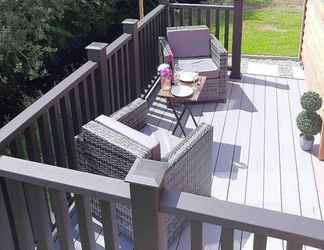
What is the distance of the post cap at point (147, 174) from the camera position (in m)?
1.51

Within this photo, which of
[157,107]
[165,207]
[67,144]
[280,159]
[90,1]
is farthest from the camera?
[90,1]

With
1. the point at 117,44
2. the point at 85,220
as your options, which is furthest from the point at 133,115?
the point at 85,220

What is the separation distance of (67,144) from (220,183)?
1300 mm

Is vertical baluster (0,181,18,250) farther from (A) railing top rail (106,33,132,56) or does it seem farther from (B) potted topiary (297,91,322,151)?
(B) potted topiary (297,91,322,151)

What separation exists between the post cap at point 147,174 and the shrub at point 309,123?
279 cm

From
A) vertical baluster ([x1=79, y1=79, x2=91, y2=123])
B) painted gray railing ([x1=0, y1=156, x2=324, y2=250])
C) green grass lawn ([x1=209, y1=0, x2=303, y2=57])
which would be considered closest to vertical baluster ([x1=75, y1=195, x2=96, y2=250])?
painted gray railing ([x1=0, y1=156, x2=324, y2=250])

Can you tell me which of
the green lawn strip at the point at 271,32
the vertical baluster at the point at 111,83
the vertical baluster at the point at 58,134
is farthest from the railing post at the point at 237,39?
the vertical baluster at the point at 58,134

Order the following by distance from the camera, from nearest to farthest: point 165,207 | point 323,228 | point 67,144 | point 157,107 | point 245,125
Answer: point 323,228, point 165,207, point 67,144, point 245,125, point 157,107

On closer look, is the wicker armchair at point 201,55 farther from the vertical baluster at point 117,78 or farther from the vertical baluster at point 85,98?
the vertical baluster at point 85,98

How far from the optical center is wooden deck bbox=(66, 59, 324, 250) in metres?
3.43

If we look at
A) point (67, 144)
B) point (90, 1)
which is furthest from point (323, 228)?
point (90, 1)

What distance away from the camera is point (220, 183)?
373 cm

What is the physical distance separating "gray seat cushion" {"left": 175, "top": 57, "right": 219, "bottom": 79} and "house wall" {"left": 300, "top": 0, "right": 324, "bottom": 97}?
3.57 feet

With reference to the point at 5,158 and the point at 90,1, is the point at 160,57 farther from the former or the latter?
the point at 5,158
